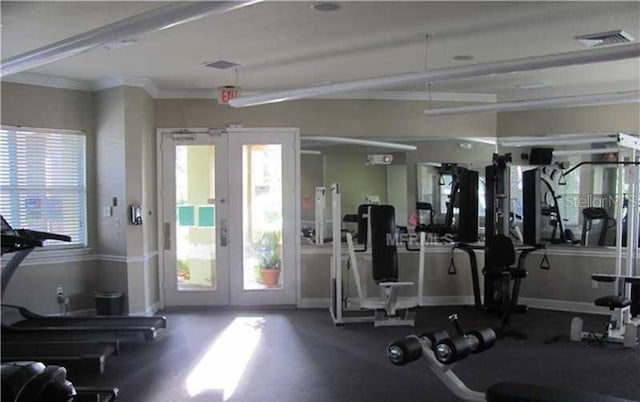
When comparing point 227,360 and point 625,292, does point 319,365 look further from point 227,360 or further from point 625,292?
point 625,292

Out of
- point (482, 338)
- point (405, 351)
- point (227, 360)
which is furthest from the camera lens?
point (227, 360)

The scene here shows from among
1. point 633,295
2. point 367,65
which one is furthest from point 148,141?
point 633,295

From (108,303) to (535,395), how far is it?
15.6ft

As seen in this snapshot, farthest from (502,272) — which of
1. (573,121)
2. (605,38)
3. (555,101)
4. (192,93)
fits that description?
(192,93)

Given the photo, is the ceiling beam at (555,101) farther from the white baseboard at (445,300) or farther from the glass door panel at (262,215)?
the white baseboard at (445,300)

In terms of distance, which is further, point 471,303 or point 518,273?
point 471,303

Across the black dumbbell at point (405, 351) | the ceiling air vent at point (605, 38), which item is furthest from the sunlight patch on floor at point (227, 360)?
the ceiling air vent at point (605, 38)

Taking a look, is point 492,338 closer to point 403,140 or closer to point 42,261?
point 403,140

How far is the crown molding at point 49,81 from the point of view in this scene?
18.7 ft

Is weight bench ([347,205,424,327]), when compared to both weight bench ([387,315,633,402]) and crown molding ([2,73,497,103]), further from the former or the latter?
weight bench ([387,315,633,402])

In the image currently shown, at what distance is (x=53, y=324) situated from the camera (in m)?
5.32

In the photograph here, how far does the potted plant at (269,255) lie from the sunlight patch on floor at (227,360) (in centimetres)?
86

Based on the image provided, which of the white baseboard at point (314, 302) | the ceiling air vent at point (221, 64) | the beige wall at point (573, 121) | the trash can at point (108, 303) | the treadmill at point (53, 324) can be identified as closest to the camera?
the treadmill at point (53, 324)

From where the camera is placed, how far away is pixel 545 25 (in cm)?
412
